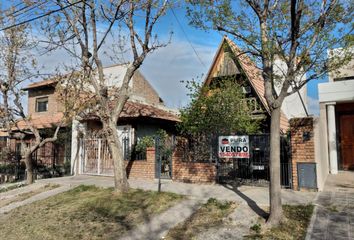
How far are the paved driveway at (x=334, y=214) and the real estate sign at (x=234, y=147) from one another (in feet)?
8.70

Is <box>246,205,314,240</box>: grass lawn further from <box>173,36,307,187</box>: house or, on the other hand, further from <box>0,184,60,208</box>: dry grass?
<box>0,184,60,208</box>: dry grass

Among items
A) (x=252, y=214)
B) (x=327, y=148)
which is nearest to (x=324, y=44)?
(x=252, y=214)

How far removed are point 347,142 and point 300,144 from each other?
6627 millimetres

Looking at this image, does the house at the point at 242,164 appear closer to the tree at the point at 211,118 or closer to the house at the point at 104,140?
the tree at the point at 211,118

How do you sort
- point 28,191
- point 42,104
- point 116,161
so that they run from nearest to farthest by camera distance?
1. point 116,161
2. point 28,191
3. point 42,104

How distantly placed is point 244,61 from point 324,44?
224 cm

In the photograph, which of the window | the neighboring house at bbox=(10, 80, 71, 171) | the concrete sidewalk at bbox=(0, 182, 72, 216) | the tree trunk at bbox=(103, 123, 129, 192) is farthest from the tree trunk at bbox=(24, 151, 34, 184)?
the window

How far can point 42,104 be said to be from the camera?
2444 centimetres

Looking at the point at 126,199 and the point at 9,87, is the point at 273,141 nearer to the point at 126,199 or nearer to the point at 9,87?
the point at 126,199

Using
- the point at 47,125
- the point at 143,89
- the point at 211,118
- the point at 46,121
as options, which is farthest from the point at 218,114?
the point at 143,89

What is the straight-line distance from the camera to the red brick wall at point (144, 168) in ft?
43.1

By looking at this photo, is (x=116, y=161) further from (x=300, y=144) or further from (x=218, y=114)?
(x=300, y=144)

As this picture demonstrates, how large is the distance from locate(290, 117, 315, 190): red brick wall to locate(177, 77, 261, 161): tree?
9.01 ft

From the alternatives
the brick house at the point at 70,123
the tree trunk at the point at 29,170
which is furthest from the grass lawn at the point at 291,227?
the tree trunk at the point at 29,170
